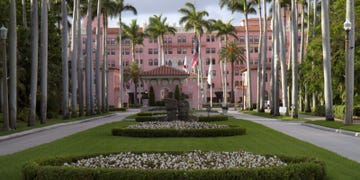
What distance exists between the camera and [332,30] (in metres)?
47.9

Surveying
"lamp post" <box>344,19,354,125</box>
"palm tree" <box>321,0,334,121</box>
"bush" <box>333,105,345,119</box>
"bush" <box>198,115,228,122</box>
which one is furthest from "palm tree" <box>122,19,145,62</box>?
"lamp post" <box>344,19,354,125</box>

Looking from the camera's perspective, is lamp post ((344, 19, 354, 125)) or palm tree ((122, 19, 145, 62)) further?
palm tree ((122, 19, 145, 62))

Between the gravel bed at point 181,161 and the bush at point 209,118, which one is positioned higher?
the gravel bed at point 181,161

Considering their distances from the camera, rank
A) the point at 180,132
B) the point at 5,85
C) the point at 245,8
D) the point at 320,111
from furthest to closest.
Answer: the point at 245,8, the point at 320,111, the point at 5,85, the point at 180,132

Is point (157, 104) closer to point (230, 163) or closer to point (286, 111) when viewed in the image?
point (286, 111)

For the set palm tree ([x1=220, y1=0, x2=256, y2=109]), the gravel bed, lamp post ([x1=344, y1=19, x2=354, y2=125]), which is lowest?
the gravel bed

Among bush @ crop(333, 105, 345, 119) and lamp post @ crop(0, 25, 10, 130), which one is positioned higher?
lamp post @ crop(0, 25, 10, 130)

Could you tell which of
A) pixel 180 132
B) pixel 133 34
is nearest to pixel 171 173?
pixel 180 132

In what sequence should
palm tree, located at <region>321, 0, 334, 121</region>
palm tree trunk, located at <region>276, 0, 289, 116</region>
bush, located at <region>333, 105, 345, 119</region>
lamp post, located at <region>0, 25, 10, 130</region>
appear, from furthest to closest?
palm tree trunk, located at <region>276, 0, 289, 116</region> → bush, located at <region>333, 105, 345, 119</region> → palm tree, located at <region>321, 0, 334, 121</region> → lamp post, located at <region>0, 25, 10, 130</region>

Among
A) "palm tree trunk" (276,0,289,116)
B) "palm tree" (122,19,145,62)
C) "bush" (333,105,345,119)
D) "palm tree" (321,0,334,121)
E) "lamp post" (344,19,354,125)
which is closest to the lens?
"lamp post" (344,19,354,125)

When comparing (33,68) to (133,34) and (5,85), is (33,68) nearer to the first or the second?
(5,85)

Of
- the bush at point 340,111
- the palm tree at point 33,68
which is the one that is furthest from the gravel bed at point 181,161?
the bush at point 340,111

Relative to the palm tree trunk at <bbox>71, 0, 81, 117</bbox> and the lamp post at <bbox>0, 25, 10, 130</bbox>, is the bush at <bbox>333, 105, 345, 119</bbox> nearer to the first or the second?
the palm tree trunk at <bbox>71, 0, 81, 117</bbox>

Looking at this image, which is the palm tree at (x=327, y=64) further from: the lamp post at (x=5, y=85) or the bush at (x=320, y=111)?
the lamp post at (x=5, y=85)
